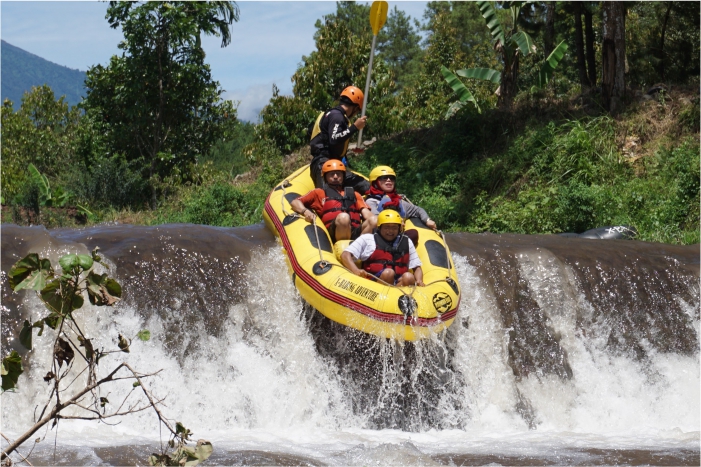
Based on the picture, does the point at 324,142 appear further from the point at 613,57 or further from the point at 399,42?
the point at 399,42

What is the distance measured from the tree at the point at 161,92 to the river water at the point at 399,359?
731cm

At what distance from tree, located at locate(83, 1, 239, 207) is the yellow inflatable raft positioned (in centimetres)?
780

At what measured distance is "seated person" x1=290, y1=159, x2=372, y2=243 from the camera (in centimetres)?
779

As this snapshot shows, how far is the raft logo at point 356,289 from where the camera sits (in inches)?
258

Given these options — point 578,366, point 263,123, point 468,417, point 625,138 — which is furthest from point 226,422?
point 263,123

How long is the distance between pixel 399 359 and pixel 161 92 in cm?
936

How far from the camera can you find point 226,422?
21.8 ft

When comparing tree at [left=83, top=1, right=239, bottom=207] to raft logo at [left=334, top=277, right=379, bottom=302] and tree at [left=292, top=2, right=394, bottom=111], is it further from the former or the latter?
raft logo at [left=334, top=277, right=379, bottom=302]

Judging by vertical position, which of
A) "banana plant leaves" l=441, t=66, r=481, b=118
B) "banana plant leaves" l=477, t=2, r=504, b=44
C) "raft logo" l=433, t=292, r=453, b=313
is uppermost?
"banana plant leaves" l=477, t=2, r=504, b=44

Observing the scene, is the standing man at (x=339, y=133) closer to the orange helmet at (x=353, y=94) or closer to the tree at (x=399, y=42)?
the orange helmet at (x=353, y=94)

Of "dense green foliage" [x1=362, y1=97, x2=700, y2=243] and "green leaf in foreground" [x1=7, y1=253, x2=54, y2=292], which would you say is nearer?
"green leaf in foreground" [x1=7, y1=253, x2=54, y2=292]

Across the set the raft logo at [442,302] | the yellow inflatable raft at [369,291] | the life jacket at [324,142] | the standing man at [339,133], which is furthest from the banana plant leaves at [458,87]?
the raft logo at [442,302]

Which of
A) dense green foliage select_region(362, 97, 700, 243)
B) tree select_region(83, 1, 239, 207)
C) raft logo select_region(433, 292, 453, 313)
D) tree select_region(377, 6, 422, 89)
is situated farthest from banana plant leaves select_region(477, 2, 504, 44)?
tree select_region(377, 6, 422, 89)

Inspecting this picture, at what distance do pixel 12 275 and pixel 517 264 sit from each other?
6370 millimetres
